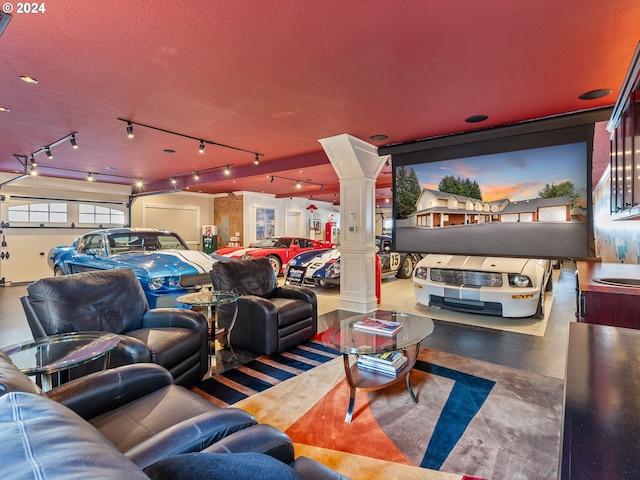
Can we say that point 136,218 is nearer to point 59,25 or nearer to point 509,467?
point 59,25

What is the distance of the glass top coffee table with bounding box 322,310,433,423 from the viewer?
7.06 feet

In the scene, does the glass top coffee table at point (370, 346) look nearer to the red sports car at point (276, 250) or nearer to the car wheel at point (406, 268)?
the red sports car at point (276, 250)

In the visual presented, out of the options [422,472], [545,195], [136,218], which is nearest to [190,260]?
[422,472]

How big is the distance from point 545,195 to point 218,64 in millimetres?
3786

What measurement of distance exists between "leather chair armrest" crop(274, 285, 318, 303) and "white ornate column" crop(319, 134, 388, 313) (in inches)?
58.1

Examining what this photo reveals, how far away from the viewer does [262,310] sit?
315 centimetres

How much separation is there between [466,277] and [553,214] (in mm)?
1266

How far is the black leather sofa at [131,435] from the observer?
0.50 metres

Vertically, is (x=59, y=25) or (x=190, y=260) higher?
(x=59, y=25)

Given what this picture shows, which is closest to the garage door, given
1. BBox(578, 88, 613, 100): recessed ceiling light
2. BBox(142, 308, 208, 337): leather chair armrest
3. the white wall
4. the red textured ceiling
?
the red textured ceiling

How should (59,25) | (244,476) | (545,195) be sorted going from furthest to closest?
(545,195) → (59,25) → (244,476)

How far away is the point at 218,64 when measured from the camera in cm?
246

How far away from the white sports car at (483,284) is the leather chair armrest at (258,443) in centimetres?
377
